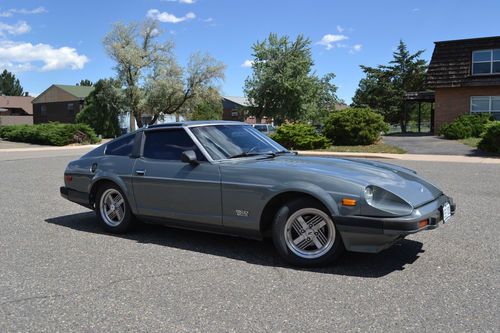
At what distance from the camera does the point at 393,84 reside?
182 ft

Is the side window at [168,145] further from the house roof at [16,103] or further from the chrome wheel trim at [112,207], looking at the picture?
the house roof at [16,103]

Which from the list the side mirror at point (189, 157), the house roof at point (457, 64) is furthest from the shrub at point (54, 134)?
the side mirror at point (189, 157)

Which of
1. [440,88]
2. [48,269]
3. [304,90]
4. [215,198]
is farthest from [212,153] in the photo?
[304,90]

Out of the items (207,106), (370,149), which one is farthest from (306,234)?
(207,106)

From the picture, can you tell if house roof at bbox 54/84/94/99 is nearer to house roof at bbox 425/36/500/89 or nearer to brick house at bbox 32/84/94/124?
brick house at bbox 32/84/94/124

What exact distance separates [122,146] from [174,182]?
131 centimetres

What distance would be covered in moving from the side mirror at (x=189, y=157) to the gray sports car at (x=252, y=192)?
0.01m

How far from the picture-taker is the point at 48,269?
5078 mm

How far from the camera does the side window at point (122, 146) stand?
6590 mm

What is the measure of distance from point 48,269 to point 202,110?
2164 inches

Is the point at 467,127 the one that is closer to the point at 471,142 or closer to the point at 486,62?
the point at 471,142

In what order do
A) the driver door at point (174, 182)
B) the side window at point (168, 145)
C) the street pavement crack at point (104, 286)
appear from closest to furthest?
the street pavement crack at point (104, 286) → the driver door at point (174, 182) → the side window at point (168, 145)

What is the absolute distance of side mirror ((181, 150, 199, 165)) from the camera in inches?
221

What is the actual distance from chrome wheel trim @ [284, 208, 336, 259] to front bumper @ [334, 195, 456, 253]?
21cm
